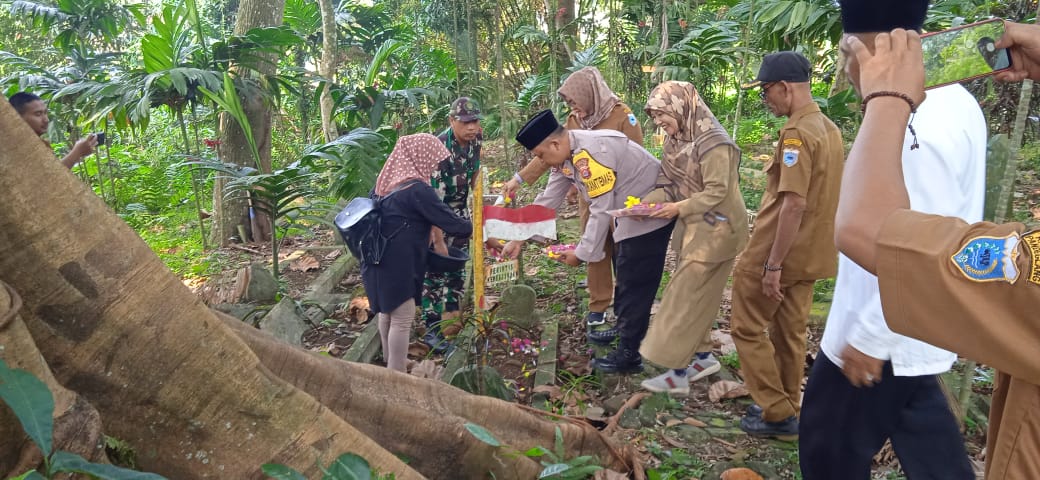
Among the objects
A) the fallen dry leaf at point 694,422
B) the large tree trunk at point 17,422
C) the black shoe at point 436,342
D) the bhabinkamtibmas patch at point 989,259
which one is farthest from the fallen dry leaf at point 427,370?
the bhabinkamtibmas patch at point 989,259

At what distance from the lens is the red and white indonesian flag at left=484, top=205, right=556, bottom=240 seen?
13.2ft

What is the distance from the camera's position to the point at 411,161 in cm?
388

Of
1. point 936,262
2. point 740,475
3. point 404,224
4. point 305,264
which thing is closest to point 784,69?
point 740,475

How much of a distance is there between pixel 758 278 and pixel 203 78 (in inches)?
175

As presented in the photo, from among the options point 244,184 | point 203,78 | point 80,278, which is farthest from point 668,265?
point 80,278

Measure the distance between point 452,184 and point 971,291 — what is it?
424 cm

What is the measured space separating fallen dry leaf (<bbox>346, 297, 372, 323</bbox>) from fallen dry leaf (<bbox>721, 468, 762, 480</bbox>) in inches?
125

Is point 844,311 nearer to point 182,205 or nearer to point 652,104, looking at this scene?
point 652,104

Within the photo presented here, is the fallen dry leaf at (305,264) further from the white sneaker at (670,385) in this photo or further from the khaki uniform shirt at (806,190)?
the khaki uniform shirt at (806,190)

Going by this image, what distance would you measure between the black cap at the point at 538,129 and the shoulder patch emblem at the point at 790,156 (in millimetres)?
1347

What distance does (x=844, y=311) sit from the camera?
6.62 feet

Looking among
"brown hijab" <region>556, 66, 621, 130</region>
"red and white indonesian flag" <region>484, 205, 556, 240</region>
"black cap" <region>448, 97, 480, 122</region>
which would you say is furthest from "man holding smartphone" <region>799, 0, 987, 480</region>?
"brown hijab" <region>556, 66, 621, 130</region>

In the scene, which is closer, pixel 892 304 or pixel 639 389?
pixel 892 304

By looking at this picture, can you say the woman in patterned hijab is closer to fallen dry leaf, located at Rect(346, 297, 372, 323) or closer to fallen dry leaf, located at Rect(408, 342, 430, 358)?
fallen dry leaf, located at Rect(408, 342, 430, 358)
